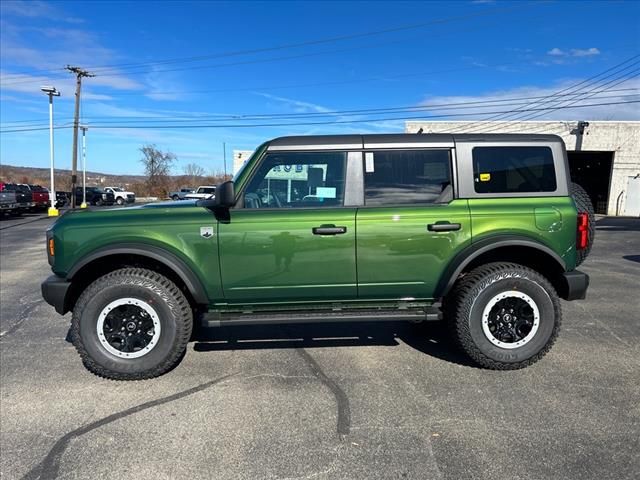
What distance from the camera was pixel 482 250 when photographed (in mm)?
3967

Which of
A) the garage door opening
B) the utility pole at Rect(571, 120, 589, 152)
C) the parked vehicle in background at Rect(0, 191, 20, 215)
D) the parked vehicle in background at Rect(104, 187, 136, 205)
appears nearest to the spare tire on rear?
the parked vehicle in background at Rect(0, 191, 20, 215)

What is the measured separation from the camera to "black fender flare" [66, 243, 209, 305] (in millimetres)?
3850

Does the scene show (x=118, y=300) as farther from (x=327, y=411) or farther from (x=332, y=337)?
(x=332, y=337)

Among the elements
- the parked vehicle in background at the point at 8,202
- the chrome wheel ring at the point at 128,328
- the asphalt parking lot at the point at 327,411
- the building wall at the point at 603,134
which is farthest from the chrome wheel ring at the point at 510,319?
the parked vehicle in background at the point at 8,202

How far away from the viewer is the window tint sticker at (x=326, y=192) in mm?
4078

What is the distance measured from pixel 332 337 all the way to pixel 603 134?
87.9ft

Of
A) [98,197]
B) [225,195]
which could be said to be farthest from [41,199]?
[225,195]

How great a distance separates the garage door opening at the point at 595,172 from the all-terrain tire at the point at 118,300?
28.0m

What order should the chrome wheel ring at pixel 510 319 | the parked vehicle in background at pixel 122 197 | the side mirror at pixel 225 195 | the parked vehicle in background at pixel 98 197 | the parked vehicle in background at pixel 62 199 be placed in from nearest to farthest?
the side mirror at pixel 225 195 < the chrome wheel ring at pixel 510 319 < the parked vehicle in background at pixel 62 199 < the parked vehicle in background at pixel 98 197 < the parked vehicle in background at pixel 122 197

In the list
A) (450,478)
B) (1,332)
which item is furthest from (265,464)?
(1,332)

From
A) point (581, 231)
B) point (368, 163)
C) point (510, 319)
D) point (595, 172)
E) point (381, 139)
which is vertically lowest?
point (510, 319)

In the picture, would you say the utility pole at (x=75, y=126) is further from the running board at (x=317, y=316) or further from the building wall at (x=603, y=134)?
the running board at (x=317, y=316)

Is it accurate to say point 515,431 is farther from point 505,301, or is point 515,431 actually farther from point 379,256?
point 379,256

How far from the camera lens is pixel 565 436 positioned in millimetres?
2971
